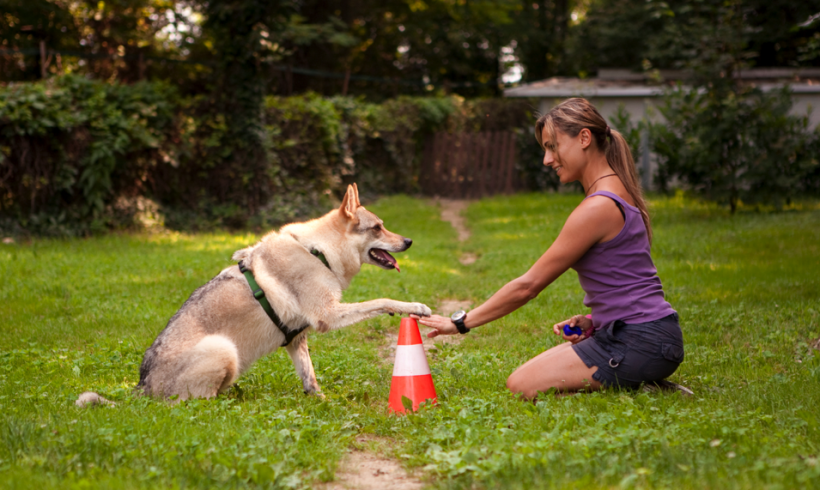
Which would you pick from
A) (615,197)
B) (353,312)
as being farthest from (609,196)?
(353,312)

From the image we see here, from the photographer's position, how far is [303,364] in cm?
479

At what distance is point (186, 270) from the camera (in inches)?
359

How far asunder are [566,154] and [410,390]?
193cm

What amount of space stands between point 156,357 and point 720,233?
34.7ft

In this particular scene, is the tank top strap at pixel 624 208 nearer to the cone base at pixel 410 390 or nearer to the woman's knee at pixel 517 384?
the woman's knee at pixel 517 384

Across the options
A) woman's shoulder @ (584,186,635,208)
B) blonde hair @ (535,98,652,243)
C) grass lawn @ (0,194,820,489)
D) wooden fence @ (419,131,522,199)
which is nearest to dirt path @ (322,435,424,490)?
grass lawn @ (0,194,820,489)

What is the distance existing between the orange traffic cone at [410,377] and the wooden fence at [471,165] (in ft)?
57.4

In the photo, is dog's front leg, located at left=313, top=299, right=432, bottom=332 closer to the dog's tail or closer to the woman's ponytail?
the dog's tail

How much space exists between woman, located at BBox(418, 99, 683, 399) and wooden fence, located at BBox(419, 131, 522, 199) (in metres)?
17.3

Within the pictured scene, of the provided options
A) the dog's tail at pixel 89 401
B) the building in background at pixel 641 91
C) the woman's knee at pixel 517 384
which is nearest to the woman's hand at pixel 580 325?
the woman's knee at pixel 517 384

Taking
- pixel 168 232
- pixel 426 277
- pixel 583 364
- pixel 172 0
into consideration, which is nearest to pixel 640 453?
pixel 583 364

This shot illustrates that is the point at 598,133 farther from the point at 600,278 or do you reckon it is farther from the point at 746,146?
the point at 746,146

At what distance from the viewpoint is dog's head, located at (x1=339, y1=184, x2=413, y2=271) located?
4.95m

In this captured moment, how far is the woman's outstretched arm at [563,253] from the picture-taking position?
3932 mm
